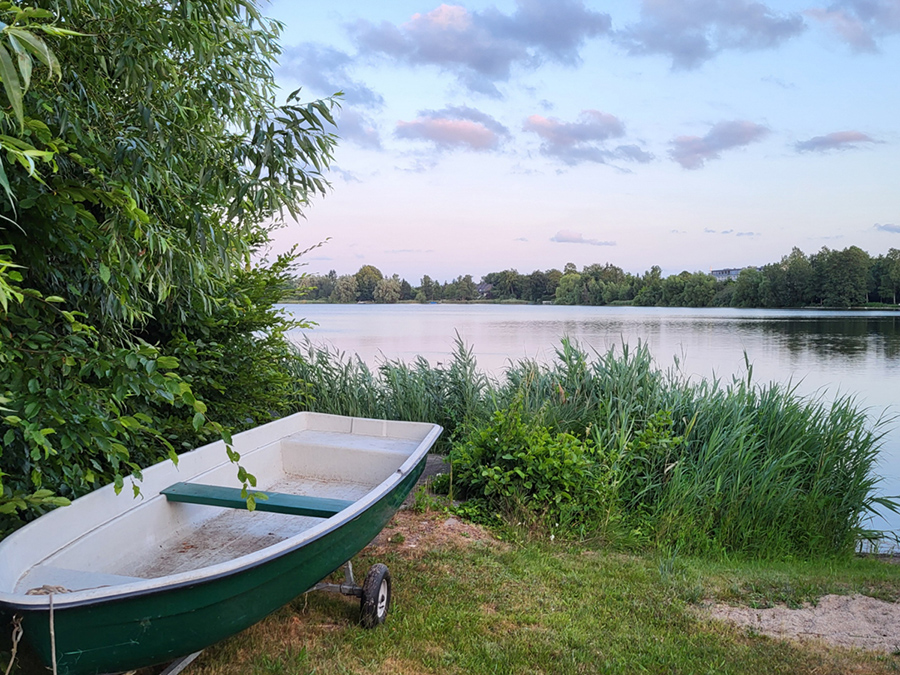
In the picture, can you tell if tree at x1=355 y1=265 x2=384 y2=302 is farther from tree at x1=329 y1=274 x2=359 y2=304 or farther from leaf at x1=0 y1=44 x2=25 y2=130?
leaf at x1=0 y1=44 x2=25 y2=130

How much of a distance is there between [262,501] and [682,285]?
40.8 metres

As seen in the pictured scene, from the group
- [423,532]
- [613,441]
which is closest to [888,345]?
[613,441]

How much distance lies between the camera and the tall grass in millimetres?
4664

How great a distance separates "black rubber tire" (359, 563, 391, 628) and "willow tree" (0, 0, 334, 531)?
1.24 meters

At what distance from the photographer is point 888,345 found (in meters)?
19.7

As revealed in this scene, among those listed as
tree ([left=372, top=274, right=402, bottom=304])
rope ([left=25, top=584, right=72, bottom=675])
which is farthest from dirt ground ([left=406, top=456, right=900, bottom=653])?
tree ([left=372, top=274, right=402, bottom=304])

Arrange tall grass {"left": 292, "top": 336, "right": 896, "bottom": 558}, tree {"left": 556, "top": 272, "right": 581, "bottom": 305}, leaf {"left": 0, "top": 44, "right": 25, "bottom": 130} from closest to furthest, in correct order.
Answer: leaf {"left": 0, "top": 44, "right": 25, "bottom": 130} < tall grass {"left": 292, "top": 336, "right": 896, "bottom": 558} < tree {"left": 556, "top": 272, "right": 581, "bottom": 305}

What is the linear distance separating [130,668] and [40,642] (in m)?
0.30

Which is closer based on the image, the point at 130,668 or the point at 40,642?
the point at 40,642

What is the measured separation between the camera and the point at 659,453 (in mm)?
5152

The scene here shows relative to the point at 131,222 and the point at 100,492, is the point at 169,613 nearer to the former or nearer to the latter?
the point at 100,492

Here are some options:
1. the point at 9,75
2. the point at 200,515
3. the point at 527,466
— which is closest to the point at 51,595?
the point at 9,75

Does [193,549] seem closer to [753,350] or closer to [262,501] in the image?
[262,501]

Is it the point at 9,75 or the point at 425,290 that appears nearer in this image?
the point at 9,75
